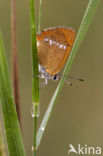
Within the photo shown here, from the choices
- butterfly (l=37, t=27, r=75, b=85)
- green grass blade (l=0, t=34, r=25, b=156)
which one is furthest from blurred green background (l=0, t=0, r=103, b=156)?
green grass blade (l=0, t=34, r=25, b=156)

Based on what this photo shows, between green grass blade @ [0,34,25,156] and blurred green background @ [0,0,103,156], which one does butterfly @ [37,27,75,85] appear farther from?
blurred green background @ [0,0,103,156]

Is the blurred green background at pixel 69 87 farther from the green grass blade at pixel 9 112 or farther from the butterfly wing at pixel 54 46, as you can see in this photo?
the green grass blade at pixel 9 112

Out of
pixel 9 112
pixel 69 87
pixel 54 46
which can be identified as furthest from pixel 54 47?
pixel 69 87

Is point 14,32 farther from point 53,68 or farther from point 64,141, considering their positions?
point 64,141

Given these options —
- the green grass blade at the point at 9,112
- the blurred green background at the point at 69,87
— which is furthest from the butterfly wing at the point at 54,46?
the blurred green background at the point at 69,87

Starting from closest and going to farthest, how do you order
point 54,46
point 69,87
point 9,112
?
point 9,112 → point 54,46 → point 69,87

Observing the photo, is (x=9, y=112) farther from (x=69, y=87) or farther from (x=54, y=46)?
(x=69, y=87)

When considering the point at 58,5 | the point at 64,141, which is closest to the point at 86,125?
the point at 64,141
